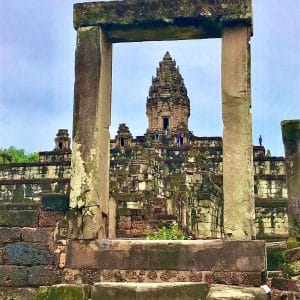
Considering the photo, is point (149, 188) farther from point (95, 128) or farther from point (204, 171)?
point (95, 128)

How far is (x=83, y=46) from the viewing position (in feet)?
25.8

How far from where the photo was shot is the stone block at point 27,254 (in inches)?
302

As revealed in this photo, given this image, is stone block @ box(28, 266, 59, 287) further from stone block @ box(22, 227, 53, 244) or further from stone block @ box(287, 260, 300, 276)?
stone block @ box(287, 260, 300, 276)

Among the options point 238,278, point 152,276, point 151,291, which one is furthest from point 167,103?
point 151,291

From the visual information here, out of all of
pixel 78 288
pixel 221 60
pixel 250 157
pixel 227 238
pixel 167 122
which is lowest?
pixel 78 288

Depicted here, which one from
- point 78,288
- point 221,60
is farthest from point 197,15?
point 78,288

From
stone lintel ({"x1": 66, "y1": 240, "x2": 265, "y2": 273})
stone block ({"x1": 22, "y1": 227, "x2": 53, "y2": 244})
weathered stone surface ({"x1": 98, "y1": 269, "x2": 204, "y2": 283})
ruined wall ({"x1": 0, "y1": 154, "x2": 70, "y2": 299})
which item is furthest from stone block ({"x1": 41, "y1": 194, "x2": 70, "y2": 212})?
weathered stone surface ({"x1": 98, "y1": 269, "x2": 204, "y2": 283})

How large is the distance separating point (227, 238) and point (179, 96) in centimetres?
3380

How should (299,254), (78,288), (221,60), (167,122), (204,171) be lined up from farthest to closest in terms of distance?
1. (167,122)
2. (204,171)
3. (299,254)
4. (221,60)
5. (78,288)

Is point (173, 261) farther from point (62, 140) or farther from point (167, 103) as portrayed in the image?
point (167, 103)

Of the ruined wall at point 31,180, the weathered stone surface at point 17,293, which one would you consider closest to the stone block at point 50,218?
the weathered stone surface at point 17,293

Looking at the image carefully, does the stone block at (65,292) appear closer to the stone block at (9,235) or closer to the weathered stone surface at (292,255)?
the stone block at (9,235)

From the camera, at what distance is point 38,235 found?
7746 millimetres

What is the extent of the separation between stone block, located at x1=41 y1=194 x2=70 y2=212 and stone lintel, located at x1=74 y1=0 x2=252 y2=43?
2.16 m
